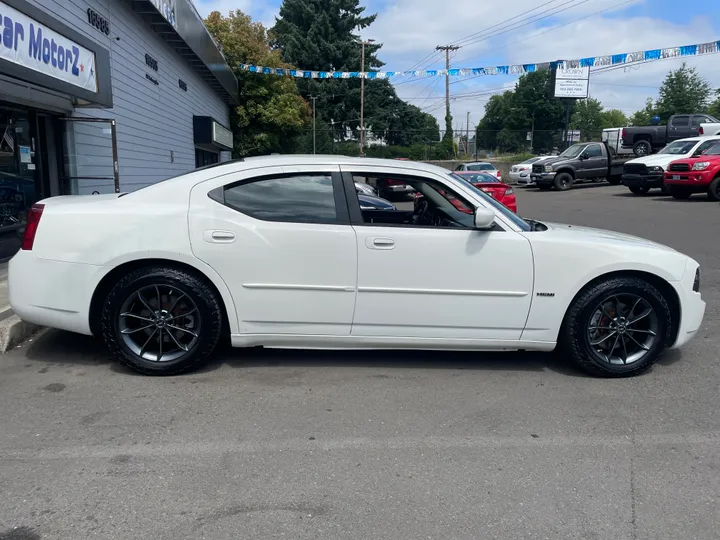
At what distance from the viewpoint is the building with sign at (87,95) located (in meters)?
7.66

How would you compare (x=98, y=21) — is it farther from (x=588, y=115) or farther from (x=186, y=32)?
(x=588, y=115)

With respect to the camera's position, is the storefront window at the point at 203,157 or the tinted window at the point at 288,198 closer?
the tinted window at the point at 288,198

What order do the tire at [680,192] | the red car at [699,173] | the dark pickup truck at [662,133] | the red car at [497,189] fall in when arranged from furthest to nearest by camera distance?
the dark pickup truck at [662,133]
the tire at [680,192]
the red car at [699,173]
the red car at [497,189]

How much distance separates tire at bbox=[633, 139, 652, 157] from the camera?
28.3 m

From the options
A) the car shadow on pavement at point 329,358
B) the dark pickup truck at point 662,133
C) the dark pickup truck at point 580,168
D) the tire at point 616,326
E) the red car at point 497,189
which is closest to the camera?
the tire at point 616,326

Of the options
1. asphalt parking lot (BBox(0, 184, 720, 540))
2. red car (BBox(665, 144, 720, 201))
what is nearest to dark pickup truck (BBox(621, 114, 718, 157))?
red car (BBox(665, 144, 720, 201))

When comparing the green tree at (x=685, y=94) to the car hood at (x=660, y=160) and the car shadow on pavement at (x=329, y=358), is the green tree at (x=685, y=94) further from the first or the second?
the car shadow on pavement at (x=329, y=358)

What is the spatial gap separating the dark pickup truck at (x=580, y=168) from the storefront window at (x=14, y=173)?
2167 centimetres

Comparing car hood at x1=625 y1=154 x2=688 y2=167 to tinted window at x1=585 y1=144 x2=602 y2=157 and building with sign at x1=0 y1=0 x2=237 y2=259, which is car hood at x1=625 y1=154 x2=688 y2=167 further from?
building with sign at x1=0 y1=0 x2=237 y2=259

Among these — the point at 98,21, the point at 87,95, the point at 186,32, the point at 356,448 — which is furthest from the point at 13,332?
the point at 186,32

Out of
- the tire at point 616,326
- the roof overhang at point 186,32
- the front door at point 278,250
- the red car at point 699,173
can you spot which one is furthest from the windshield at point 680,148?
the front door at point 278,250

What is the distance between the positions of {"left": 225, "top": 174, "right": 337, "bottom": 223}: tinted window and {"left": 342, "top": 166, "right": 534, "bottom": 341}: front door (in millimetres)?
220

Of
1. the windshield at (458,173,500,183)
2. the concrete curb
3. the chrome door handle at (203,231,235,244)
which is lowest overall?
Answer: the concrete curb

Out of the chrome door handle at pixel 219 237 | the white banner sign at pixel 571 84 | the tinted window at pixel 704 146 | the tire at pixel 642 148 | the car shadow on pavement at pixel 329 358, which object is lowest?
the car shadow on pavement at pixel 329 358
